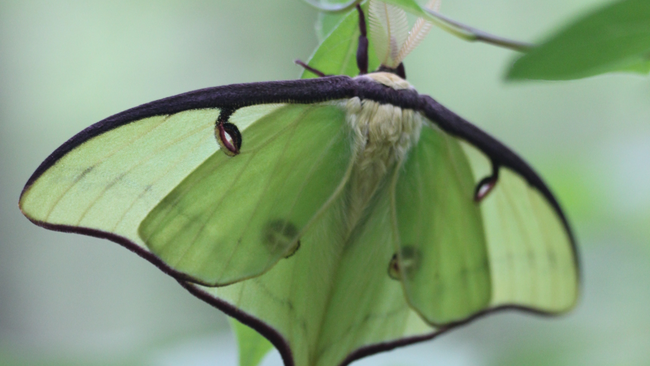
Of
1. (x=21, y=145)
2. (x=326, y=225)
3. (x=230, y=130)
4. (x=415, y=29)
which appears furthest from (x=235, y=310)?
(x=21, y=145)

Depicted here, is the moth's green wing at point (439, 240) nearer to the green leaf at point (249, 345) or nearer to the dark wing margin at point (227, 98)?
the dark wing margin at point (227, 98)

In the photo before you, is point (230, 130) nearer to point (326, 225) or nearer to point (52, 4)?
point (326, 225)

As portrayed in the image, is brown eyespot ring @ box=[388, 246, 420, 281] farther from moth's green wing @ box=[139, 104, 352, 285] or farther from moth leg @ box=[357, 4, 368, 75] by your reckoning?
moth leg @ box=[357, 4, 368, 75]

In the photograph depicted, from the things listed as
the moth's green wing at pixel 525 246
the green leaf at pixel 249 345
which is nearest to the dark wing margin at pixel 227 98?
the moth's green wing at pixel 525 246

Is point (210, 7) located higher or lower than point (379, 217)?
higher

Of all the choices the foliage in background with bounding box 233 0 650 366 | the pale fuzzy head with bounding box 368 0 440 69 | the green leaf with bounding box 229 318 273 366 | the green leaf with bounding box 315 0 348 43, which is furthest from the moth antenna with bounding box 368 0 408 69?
the green leaf with bounding box 229 318 273 366

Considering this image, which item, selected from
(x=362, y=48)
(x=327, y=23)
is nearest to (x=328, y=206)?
(x=362, y=48)

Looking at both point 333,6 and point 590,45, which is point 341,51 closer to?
point 333,6
